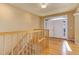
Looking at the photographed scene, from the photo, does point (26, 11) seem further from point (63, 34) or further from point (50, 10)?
point (63, 34)

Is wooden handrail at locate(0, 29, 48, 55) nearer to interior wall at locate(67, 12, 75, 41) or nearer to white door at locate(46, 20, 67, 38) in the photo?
white door at locate(46, 20, 67, 38)

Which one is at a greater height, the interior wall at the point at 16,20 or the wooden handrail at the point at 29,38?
the interior wall at the point at 16,20

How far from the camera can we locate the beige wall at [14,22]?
1.30 metres

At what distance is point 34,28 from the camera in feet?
4.46

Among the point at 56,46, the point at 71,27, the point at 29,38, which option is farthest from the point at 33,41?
the point at 71,27

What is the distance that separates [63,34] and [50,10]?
1.15ft

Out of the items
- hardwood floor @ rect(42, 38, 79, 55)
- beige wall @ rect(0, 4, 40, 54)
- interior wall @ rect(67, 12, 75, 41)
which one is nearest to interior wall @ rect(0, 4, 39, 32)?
beige wall @ rect(0, 4, 40, 54)

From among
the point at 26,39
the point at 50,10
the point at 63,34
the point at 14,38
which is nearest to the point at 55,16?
the point at 50,10

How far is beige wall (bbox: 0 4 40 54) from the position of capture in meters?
1.30

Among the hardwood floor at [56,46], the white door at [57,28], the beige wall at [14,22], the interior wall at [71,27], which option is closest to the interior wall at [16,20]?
the beige wall at [14,22]

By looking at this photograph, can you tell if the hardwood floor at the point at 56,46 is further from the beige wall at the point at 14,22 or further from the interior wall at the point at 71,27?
the beige wall at the point at 14,22

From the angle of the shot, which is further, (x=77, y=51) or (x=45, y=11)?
(x=45, y=11)

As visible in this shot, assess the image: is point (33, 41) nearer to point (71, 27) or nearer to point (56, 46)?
point (56, 46)

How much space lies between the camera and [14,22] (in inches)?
52.5
